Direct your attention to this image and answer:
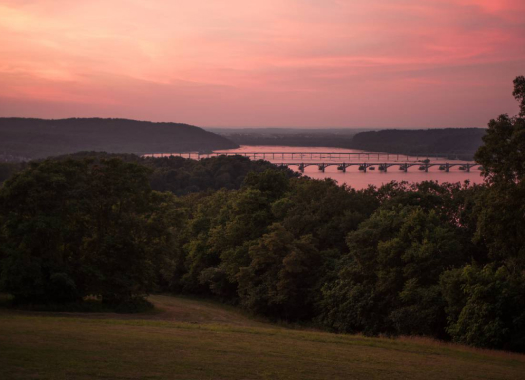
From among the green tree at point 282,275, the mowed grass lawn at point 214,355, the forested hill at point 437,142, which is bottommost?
the green tree at point 282,275

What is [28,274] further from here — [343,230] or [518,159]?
[518,159]

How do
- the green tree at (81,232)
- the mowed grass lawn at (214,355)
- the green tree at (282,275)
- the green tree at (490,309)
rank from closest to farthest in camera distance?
the mowed grass lawn at (214,355), the green tree at (490,309), the green tree at (81,232), the green tree at (282,275)

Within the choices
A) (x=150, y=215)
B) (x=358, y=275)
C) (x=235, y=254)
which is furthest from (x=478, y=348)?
(x=235, y=254)

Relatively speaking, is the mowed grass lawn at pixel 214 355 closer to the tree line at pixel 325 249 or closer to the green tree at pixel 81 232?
the tree line at pixel 325 249

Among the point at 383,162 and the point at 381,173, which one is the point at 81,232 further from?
the point at 383,162

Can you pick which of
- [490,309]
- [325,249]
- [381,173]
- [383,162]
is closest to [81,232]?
[325,249]

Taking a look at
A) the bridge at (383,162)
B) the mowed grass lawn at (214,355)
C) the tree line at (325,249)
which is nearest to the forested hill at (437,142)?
the bridge at (383,162)
